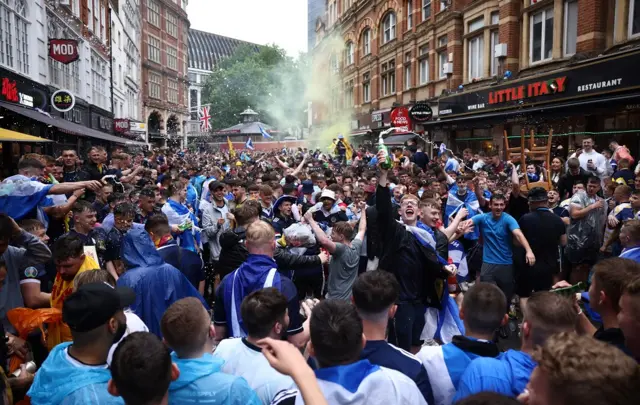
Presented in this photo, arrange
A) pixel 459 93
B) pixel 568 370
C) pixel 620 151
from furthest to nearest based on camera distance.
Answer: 1. pixel 459 93
2. pixel 620 151
3. pixel 568 370

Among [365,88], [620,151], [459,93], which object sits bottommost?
[620,151]

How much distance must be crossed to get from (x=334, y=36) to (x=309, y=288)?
132ft

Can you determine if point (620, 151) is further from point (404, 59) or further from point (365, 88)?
point (365, 88)

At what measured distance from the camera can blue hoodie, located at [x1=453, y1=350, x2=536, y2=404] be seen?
2346 mm

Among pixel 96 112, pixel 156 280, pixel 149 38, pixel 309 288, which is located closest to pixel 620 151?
pixel 309 288

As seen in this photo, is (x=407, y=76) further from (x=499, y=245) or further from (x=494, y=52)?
(x=499, y=245)

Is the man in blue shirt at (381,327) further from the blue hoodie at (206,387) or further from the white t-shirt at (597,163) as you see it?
the white t-shirt at (597,163)

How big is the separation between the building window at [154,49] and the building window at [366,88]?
35.4 m

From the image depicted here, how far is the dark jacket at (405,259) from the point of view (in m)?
4.69

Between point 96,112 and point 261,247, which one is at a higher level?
point 96,112

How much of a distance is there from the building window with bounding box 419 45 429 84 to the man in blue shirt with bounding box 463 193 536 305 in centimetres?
2021

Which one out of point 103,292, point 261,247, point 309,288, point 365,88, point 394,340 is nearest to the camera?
point 103,292

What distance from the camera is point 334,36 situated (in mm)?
42875

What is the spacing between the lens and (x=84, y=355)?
2.49m
